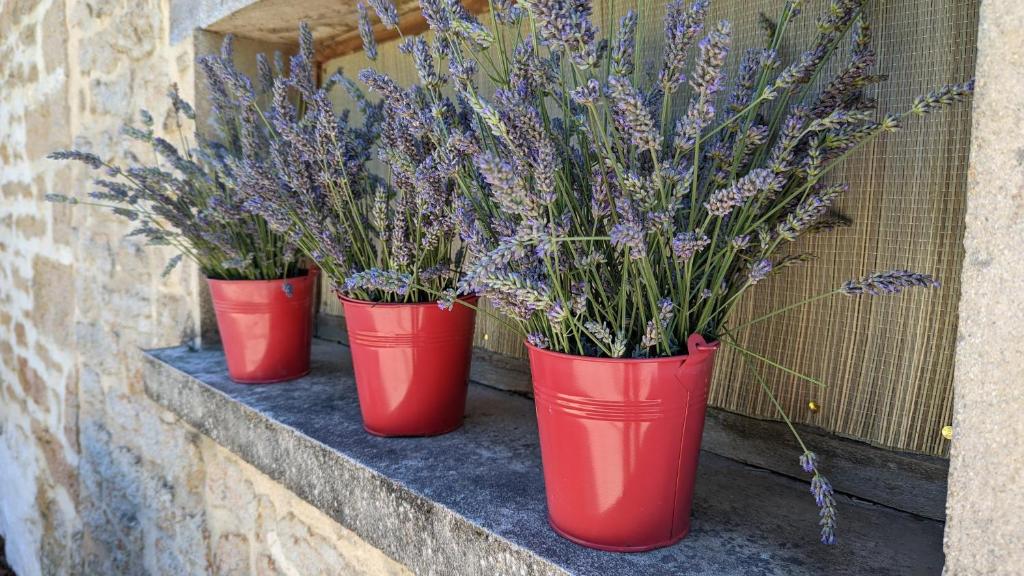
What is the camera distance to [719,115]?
3.34 feet

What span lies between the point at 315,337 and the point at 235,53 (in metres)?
0.82

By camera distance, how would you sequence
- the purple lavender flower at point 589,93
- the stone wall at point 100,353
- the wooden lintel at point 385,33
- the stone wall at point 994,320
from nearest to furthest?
the stone wall at point 994,320 → the purple lavender flower at point 589,93 → the wooden lintel at point 385,33 → the stone wall at point 100,353

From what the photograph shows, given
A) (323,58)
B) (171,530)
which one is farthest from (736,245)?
(171,530)

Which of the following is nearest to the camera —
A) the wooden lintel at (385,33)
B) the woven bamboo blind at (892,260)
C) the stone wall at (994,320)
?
the stone wall at (994,320)

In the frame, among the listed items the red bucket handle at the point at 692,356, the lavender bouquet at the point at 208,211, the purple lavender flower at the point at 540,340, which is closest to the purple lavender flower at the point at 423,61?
the purple lavender flower at the point at 540,340

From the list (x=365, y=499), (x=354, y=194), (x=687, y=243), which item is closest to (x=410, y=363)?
(x=365, y=499)

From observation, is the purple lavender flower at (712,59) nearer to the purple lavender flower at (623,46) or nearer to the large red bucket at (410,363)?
the purple lavender flower at (623,46)

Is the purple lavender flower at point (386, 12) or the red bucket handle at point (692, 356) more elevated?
the purple lavender flower at point (386, 12)

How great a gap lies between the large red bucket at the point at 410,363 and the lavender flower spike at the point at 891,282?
63 centimetres

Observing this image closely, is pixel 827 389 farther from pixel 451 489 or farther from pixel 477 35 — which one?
pixel 477 35

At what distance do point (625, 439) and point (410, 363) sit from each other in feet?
1.63

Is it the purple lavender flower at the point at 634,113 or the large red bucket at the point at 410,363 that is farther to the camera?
the large red bucket at the point at 410,363

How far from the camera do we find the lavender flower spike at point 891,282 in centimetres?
68

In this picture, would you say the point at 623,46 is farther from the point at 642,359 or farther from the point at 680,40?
the point at 642,359
